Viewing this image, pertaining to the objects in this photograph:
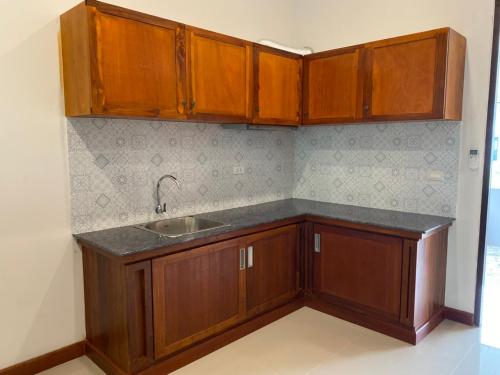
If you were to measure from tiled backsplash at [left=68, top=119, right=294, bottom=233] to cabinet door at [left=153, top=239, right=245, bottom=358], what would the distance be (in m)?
0.58

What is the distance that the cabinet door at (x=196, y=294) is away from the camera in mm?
2258

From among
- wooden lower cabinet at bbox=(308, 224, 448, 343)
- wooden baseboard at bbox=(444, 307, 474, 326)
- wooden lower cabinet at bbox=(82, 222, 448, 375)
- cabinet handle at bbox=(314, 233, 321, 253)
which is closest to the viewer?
wooden lower cabinet at bbox=(82, 222, 448, 375)

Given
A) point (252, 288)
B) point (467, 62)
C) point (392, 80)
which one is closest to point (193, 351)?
point (252, 288)

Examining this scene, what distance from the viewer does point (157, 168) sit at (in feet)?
9.11

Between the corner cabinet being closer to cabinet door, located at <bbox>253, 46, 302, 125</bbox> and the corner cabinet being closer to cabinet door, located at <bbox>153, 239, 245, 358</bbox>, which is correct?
cabinet door, located at <bbox>253, 46, 302, 125</bbox>

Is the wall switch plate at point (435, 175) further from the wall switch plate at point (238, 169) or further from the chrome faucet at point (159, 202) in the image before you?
the chrome faucet at point (159, 202)

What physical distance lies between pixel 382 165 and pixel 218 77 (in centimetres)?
158

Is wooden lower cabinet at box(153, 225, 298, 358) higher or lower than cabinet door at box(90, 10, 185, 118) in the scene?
lower

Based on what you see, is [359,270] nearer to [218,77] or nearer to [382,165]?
[382,165]

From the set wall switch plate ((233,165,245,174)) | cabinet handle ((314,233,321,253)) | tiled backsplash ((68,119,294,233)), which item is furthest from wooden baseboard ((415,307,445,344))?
wall switch plate ((233,165,245,174))

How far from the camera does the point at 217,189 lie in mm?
3193

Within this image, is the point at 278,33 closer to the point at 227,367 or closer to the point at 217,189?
the point at 217,189

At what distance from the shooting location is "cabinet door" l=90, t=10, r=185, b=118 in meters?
2.09

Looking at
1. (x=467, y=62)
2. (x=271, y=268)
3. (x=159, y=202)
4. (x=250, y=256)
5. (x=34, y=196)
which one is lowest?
(x=271, y=268)
